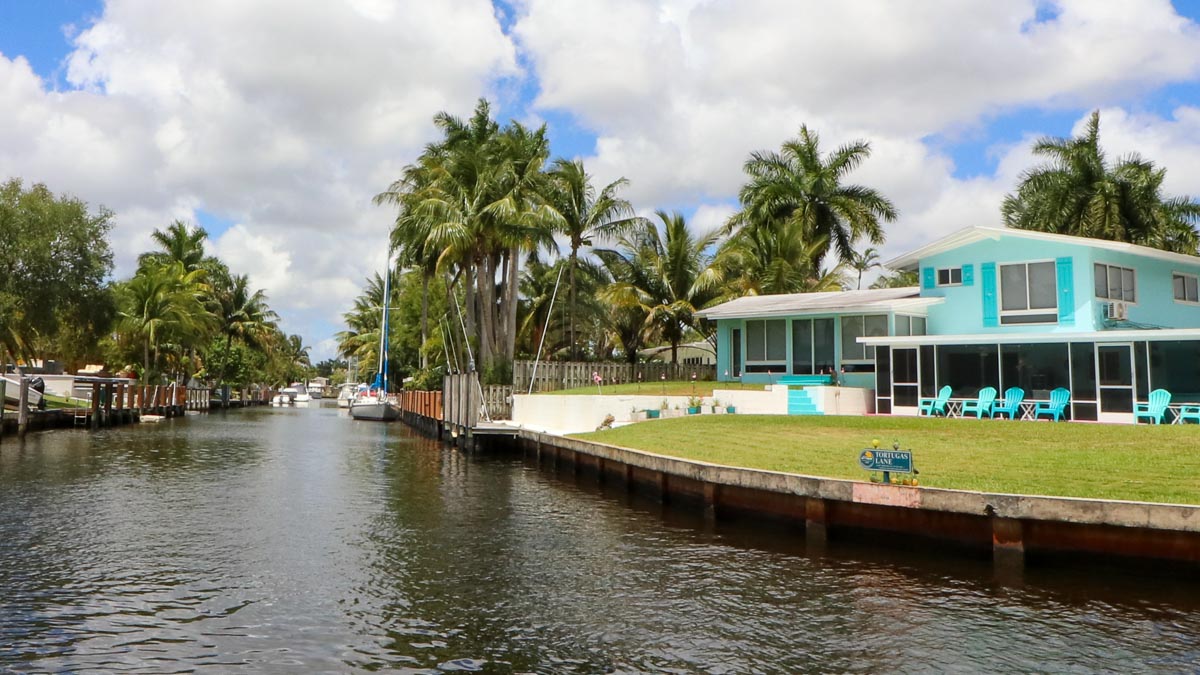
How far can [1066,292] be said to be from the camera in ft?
86.1

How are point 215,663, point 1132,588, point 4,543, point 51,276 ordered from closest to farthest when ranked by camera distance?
point 215,663
point 1132,588
point 4,543
point 51,276

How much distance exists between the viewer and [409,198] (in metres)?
46.7

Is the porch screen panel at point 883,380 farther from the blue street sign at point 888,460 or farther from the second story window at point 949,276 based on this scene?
the blue street sign at point 888,460

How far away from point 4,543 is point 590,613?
35.4 ft

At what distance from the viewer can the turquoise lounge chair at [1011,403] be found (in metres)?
24.7

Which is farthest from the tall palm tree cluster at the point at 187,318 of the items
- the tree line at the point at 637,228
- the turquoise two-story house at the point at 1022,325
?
the turquoise two-story house at the point at 1022,325

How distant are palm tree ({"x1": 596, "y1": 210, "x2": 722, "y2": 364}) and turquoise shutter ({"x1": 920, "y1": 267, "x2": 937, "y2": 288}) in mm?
13502

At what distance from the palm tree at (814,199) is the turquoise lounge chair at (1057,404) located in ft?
71.8

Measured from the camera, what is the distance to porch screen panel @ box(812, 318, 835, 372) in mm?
31828

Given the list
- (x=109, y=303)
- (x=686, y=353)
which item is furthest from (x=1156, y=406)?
(x=109, y=303)

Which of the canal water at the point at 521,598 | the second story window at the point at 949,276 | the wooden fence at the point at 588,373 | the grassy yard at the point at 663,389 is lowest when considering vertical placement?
the canal water at the point at 521,598

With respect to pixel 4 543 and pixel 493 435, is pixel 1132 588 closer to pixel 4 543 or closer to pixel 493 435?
pixel 4 543

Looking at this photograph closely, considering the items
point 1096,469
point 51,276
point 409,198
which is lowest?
point 1096,469

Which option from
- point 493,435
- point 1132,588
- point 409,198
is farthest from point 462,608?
point 409,198
